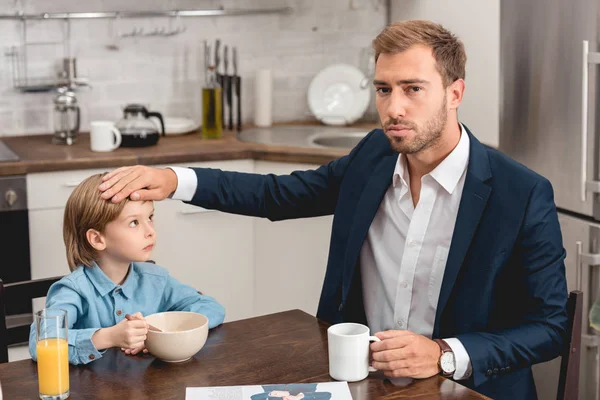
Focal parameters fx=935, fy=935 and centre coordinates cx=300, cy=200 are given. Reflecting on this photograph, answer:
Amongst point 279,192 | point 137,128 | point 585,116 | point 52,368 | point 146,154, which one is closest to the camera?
point 52,368

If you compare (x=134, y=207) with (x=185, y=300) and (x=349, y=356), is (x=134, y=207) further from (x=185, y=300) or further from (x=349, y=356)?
(x=349, y=356)

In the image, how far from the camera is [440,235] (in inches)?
79.4

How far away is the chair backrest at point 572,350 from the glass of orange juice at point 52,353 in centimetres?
90

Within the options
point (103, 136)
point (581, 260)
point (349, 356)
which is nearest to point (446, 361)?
point (349, 356)

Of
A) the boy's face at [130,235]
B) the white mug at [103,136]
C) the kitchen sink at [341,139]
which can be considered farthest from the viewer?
the kitchen sink at [341,139]

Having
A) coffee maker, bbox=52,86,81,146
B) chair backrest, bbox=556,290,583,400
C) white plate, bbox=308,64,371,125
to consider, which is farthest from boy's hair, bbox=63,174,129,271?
white plate, bbox=308,64,371,125

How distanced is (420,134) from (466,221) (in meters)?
0.21

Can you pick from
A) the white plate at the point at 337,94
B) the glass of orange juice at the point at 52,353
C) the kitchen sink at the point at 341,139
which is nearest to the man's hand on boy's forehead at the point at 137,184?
the glass of orange juice at the point at 52,353

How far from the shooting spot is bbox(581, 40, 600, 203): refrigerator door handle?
8.70 ft

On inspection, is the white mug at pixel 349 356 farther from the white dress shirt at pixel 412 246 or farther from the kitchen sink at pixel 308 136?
the kitchen sink at pixel 308 136

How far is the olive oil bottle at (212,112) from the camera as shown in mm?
3680

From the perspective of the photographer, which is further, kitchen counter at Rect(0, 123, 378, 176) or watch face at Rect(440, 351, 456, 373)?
kitchen counter at Rect(0, 123, 378, 176)

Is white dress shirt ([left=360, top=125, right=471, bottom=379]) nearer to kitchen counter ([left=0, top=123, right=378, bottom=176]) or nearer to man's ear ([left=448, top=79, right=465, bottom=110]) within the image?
man's ear ([left=448, top=79, right=465, bottom=110])

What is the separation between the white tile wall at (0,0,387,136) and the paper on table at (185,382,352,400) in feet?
7.93
